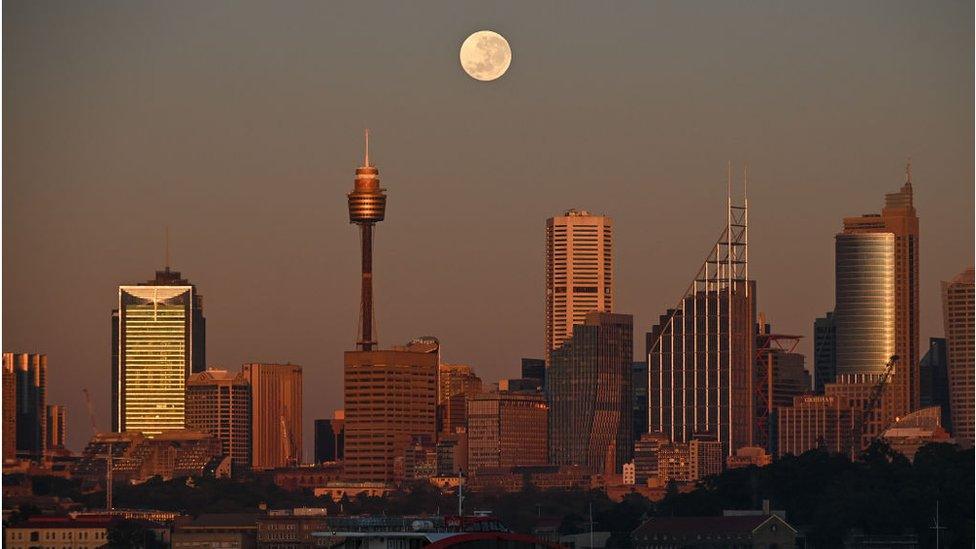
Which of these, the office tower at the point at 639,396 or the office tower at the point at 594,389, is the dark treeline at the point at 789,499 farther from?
the office tower at the point at 639,396

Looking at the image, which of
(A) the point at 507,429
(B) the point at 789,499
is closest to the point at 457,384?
(A) the point at 507,429

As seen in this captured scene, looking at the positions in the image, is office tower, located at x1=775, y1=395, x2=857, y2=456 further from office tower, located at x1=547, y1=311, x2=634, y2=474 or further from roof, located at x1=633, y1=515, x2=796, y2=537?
A: roof, located at x1=633, y1=515, x2=796, y2=537

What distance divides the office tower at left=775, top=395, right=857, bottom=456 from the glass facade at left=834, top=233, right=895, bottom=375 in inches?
335

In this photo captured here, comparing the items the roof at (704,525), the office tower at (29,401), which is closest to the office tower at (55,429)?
the office tower at (29,401)

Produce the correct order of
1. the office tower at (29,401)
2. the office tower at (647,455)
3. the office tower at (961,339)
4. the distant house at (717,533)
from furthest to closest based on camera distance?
the office tower at (647,455) < the office tower at (961,339) < the office tower at (29,401) < the distant house at (717,533)

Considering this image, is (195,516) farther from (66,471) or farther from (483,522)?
(483,522)

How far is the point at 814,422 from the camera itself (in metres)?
131

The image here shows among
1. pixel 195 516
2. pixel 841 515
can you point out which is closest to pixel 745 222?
pixel 195 516

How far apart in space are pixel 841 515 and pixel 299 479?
64992 mm

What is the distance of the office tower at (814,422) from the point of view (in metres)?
128

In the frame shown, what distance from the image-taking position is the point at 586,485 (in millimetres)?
118375

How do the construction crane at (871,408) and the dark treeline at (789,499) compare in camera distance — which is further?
the construction crane at (871,408)

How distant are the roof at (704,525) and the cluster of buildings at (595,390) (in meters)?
62.3

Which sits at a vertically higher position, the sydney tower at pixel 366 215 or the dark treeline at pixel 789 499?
the sydney tower at pixel 366 215
